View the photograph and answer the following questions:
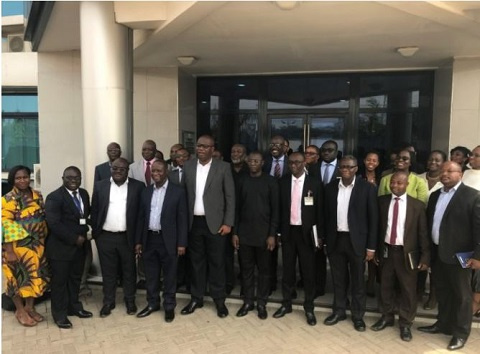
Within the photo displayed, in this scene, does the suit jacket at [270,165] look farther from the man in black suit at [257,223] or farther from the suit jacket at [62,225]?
the suit jacket at [62,225]

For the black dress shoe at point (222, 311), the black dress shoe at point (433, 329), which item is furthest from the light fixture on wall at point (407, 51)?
the black dress shoe at point (222, 311)

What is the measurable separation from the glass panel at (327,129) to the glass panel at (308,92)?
30cm

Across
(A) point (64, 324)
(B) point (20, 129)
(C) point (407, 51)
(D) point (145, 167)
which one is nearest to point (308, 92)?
(C) point (407, 51)

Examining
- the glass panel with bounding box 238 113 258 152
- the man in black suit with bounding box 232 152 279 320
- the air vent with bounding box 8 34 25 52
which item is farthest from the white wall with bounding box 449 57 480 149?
the air vent with bounding box 8 34 25 52

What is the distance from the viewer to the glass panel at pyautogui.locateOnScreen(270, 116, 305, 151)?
9.20 meters

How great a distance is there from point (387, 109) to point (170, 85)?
4.59 metres

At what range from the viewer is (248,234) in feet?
14.4

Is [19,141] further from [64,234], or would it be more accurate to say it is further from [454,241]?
[454,241]

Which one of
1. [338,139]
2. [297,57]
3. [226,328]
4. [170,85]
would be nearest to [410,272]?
[226,328]

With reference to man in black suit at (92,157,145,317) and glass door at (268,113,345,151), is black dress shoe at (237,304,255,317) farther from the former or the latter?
glass door at (268,113,345,151)

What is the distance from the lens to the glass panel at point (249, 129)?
9414 mm

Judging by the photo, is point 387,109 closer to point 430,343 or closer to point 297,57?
point 297,57

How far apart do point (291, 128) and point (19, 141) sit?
315 inches

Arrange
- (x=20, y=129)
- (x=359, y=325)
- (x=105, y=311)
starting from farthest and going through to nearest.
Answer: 1. (x=20, y=129)
2. (x=105, y=311)
3. (x=359, y=325)
